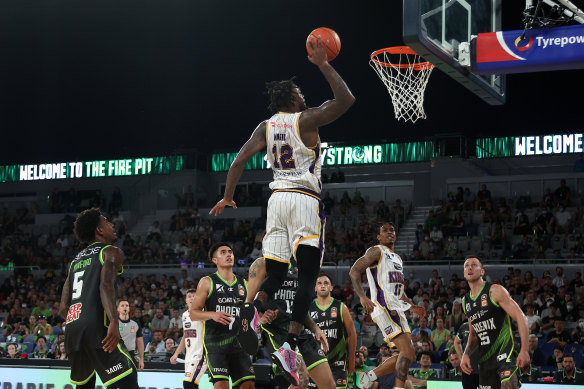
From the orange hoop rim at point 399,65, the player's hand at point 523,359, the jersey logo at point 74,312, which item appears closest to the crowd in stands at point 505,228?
the orange hoop rim at point 399,65

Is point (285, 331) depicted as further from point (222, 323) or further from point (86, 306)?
point (86, 306)

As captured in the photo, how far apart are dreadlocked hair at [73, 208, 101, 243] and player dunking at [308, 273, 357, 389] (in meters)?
3.37

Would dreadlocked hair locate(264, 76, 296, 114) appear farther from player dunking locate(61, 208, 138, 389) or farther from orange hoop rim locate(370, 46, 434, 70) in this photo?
orange hoop rim locate(370, 46, 434, 70)

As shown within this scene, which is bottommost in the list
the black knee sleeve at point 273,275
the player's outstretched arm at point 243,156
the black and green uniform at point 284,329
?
the black and green uniform at point 284,329

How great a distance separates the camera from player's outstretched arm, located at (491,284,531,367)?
7.76m

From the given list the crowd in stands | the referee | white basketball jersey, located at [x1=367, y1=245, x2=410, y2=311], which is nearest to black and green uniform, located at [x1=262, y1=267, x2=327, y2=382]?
white basketball jersey, located at [x1=367, y1=245, x2=410, y2=311]

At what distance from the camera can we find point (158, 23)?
2784 cm

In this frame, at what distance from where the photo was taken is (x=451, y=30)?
901cm

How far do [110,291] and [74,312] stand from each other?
396mm

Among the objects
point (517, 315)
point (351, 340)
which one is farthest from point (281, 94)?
point (351, 340)

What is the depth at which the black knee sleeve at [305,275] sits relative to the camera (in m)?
5.91

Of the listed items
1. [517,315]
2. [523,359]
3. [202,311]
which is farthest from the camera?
[202,311]

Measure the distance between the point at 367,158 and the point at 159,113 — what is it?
9422 mm

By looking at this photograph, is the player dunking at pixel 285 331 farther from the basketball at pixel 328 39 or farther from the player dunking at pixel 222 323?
the basketball at pixel 328 39
